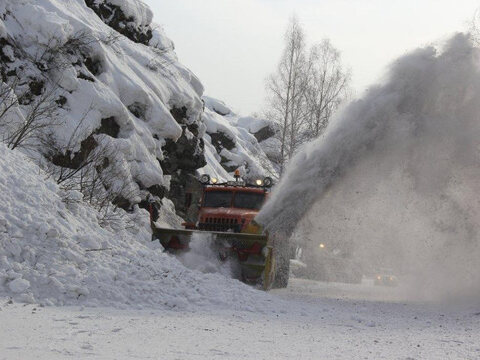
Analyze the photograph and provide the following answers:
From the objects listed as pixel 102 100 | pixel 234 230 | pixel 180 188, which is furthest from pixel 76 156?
pixel 180 188

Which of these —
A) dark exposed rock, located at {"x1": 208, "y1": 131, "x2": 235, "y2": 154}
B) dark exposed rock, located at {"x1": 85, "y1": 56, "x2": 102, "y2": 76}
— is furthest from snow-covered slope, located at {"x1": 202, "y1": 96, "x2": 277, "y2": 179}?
dark exposed rock, located at {"x1": 85, "y1": 56, "x2": 102, "y2": 76}

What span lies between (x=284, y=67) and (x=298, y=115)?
104 inches

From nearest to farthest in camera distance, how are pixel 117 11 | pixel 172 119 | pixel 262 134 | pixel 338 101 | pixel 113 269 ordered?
1. pixel 113 269
2. pixel 172 119
3. pixel 117 11
4. pixel 338 101
5. pixel 262 134

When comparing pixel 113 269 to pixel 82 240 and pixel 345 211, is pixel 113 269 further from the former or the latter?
pixel 345 211

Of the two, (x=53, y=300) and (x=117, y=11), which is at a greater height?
(x=117, y=11)

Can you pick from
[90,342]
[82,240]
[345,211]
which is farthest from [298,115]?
[90,342]

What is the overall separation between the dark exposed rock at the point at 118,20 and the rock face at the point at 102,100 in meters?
0.03

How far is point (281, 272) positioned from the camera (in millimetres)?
12703

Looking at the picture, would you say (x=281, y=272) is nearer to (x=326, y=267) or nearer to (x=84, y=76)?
(x=84, y=76)

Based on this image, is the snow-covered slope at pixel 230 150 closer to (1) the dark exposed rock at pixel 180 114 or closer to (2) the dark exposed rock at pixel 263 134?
(2) the dark exposed rock at pixel 263 134

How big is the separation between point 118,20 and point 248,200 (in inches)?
357

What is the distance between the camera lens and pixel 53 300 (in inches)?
250

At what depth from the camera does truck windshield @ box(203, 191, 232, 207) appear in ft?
43.1

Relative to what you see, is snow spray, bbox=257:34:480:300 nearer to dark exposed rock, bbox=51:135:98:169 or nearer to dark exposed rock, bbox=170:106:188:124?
dark exposed rock, bbox=51:135:98:169
